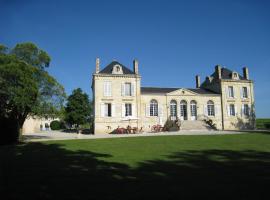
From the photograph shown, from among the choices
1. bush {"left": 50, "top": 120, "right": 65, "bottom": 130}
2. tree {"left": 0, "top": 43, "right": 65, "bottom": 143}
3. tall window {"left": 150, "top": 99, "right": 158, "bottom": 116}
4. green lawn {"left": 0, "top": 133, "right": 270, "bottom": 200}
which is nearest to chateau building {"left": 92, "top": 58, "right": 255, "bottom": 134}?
tall window {"left": 150, "top": 99, "right": 158, "bottom": 116}

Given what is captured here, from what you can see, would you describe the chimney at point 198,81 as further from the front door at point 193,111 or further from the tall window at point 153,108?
the tall window at point 153,108

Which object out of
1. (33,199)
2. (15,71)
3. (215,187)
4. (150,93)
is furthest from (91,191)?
(150,93)

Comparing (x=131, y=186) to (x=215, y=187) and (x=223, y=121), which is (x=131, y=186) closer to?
(x=215, y=187)

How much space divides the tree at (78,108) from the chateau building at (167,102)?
12.2 meters

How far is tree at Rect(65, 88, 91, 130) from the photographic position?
43938 millimetres

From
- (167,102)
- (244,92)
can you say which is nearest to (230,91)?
(244,92)

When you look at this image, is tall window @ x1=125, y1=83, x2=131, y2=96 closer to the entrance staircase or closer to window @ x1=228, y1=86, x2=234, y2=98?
the entrance staircase

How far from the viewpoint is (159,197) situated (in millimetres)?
4352

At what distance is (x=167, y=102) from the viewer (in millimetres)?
33562

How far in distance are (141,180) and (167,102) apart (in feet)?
93.0

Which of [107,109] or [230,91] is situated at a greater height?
[230,91]

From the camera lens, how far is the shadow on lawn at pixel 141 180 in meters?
4.55

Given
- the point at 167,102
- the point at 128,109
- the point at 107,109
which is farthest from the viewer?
the point at 167,102

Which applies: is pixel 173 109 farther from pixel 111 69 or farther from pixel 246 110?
pixel 246 110
